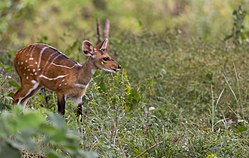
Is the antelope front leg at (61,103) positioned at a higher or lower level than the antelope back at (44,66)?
lower

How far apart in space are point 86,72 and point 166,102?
1217 mm

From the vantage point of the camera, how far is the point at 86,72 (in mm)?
5441

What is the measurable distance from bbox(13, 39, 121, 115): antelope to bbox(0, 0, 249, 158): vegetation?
0.10 metres

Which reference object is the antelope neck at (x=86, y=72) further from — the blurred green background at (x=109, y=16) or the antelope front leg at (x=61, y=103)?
the blurred green background at (x=109, y=16)

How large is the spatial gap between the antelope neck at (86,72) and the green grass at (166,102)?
0.33 ft

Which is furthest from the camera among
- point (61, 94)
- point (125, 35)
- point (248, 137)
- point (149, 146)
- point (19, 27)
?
point (19, 27)

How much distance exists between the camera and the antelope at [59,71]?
5.40m

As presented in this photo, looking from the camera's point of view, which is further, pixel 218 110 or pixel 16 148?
pixel 218 110

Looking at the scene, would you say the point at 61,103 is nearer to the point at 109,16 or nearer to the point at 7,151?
the point at 7,151

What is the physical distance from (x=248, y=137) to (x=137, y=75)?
253cm

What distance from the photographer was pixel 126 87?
4.85m

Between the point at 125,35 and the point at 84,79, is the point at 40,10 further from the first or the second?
the point at 84,79

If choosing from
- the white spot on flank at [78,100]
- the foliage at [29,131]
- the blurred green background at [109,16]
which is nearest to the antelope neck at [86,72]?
the white spot on flank at [78,100]

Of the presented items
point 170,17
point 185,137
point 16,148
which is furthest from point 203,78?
point 170,17
